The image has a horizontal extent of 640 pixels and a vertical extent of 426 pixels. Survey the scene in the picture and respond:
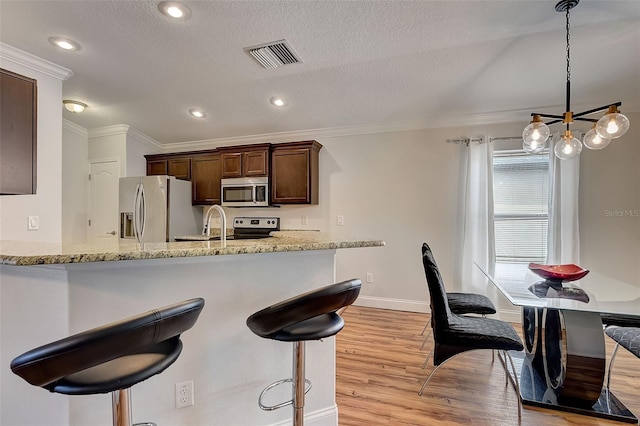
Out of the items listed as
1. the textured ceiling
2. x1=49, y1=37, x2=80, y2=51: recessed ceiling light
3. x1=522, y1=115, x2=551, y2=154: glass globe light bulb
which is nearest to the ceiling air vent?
the textured ceiling

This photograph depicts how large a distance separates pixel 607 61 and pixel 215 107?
3.93 metres

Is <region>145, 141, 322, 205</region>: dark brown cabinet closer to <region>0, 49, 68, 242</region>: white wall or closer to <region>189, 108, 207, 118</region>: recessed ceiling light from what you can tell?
<region>189, 108, 207, 118</region>: recessed ceiling light

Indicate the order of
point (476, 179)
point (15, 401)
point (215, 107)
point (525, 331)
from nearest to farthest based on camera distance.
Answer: point (15, 401) < point (525, 331) < point (476, 179) < point (215, 107)

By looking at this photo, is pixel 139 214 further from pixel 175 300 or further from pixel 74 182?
pixel 175 300

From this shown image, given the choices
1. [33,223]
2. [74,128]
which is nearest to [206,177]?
[74,128]

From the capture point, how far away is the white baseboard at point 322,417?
165 centimetres

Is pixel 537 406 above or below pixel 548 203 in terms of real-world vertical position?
below

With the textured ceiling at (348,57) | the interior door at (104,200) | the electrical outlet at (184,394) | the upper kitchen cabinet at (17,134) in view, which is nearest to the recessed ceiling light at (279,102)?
the textured ceiling at (348,57)

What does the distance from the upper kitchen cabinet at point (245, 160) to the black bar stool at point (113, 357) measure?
342cm

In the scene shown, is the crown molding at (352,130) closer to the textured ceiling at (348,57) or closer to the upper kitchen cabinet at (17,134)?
the textured ceiling at (348,57)

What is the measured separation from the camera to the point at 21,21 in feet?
7.73

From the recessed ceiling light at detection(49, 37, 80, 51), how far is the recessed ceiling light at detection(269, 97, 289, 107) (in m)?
1.80

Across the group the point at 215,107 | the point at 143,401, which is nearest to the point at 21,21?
the point at 215,107

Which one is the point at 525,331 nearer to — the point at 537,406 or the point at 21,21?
the point at 537,406
